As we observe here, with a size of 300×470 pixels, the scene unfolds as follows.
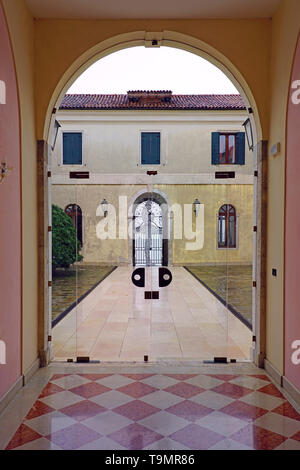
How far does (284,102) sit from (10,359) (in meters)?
3.55

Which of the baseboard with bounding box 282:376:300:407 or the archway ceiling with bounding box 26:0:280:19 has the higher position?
the archway ceiling with bounding box 26:0:280:19

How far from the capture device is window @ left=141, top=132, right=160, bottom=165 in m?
14.0

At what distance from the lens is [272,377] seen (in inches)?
157

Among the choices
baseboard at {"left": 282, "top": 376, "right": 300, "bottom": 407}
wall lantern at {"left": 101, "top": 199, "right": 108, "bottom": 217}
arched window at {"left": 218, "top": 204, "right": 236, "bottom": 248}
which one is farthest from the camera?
arched window at {"left": 218, "top": 204, "right": 236, "bottom": 248}

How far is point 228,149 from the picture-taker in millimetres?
14164

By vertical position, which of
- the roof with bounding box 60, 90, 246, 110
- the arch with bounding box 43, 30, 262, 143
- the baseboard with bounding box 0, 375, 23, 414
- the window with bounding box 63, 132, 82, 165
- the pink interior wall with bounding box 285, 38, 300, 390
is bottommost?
the baseboard with bounding box 0, 375, 23, 414

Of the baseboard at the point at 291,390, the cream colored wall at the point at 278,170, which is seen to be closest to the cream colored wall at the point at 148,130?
the cream colored wall at the point at 278,170

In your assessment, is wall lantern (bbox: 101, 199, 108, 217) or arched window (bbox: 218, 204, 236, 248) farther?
arched window (bbox: 218, 204, 236, 248)

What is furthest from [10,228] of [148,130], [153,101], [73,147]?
[153,101]

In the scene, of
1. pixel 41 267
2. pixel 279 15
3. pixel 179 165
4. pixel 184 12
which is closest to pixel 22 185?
pixel 41 267

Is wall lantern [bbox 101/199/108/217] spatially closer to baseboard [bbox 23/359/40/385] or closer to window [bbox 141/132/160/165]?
baseboard [bbox 23/359/40/385]

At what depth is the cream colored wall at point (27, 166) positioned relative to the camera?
150 inches

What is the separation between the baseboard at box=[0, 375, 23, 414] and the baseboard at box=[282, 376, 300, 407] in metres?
2.49

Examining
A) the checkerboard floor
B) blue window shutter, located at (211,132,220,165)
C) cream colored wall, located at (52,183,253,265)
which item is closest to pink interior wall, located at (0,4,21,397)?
the checkerboard floor
